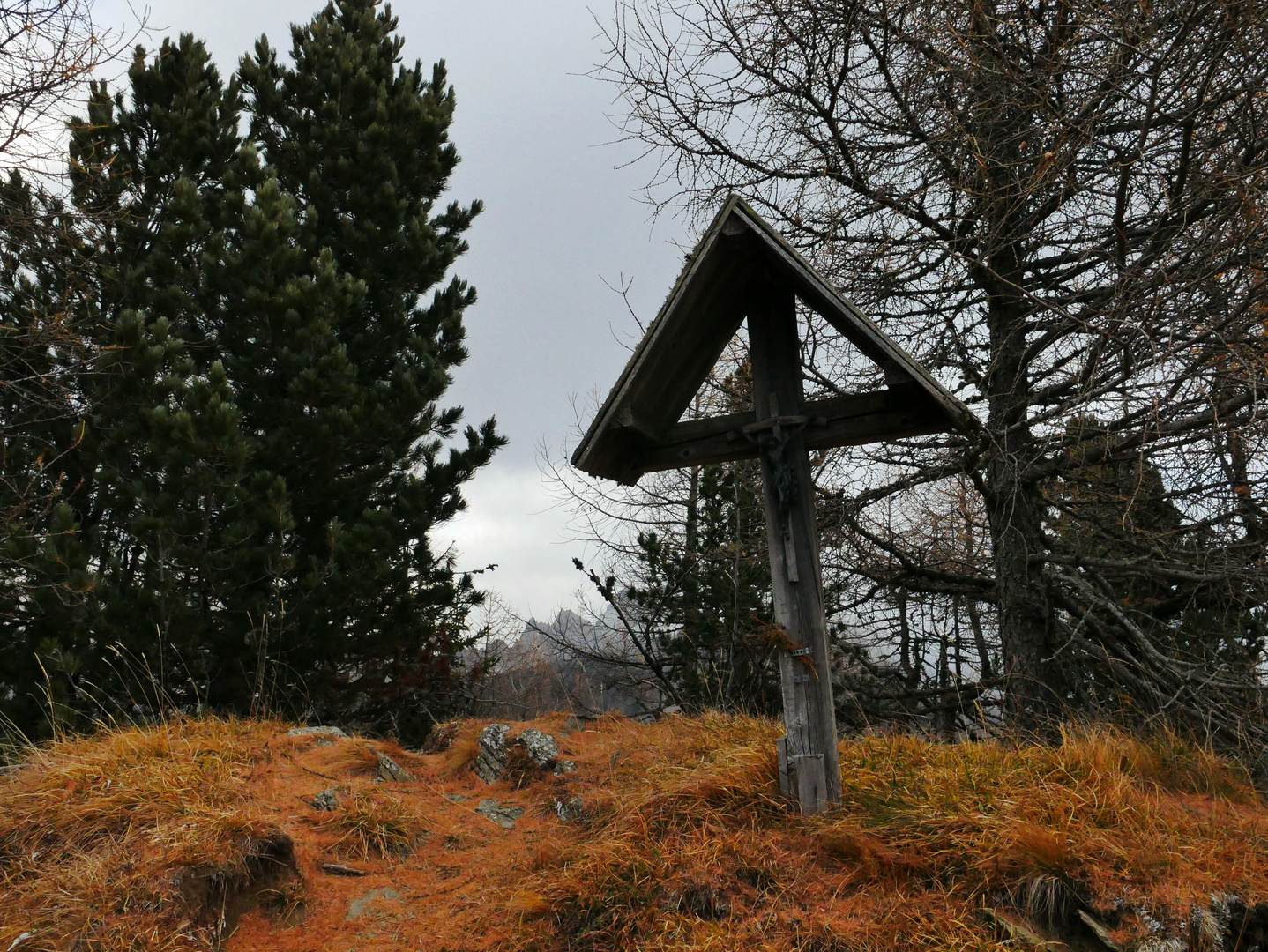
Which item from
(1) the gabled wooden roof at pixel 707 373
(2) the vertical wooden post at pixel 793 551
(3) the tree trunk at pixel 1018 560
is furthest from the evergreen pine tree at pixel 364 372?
(3) the tree trunk at pixel 1018 560

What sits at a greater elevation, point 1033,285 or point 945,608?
point 1033,285

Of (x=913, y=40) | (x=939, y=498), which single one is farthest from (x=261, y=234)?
(x=939, y=498)

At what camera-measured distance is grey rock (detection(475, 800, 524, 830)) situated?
5.86 m

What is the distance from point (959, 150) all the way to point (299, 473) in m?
7.22

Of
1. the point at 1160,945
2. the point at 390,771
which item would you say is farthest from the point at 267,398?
the point at 1160,945

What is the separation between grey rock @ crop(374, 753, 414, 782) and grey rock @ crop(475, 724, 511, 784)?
24.6 inches

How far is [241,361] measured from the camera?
844 cm

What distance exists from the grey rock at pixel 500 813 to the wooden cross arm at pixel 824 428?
119 inches

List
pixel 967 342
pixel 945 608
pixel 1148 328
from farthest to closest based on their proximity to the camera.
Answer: pixel 945 608, pixel 967 342, pixel 1148 328

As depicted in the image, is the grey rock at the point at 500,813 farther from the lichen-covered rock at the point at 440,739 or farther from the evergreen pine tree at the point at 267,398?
the evergreen pine tree at the point at 267,398

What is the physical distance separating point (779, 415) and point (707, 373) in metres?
0.87

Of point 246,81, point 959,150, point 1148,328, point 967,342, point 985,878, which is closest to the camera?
point 985,878

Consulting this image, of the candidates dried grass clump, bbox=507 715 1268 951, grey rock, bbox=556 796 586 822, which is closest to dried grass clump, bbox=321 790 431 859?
grey rock, bbox=556 796 586 822

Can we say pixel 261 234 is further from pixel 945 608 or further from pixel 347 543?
pixel 945 608
